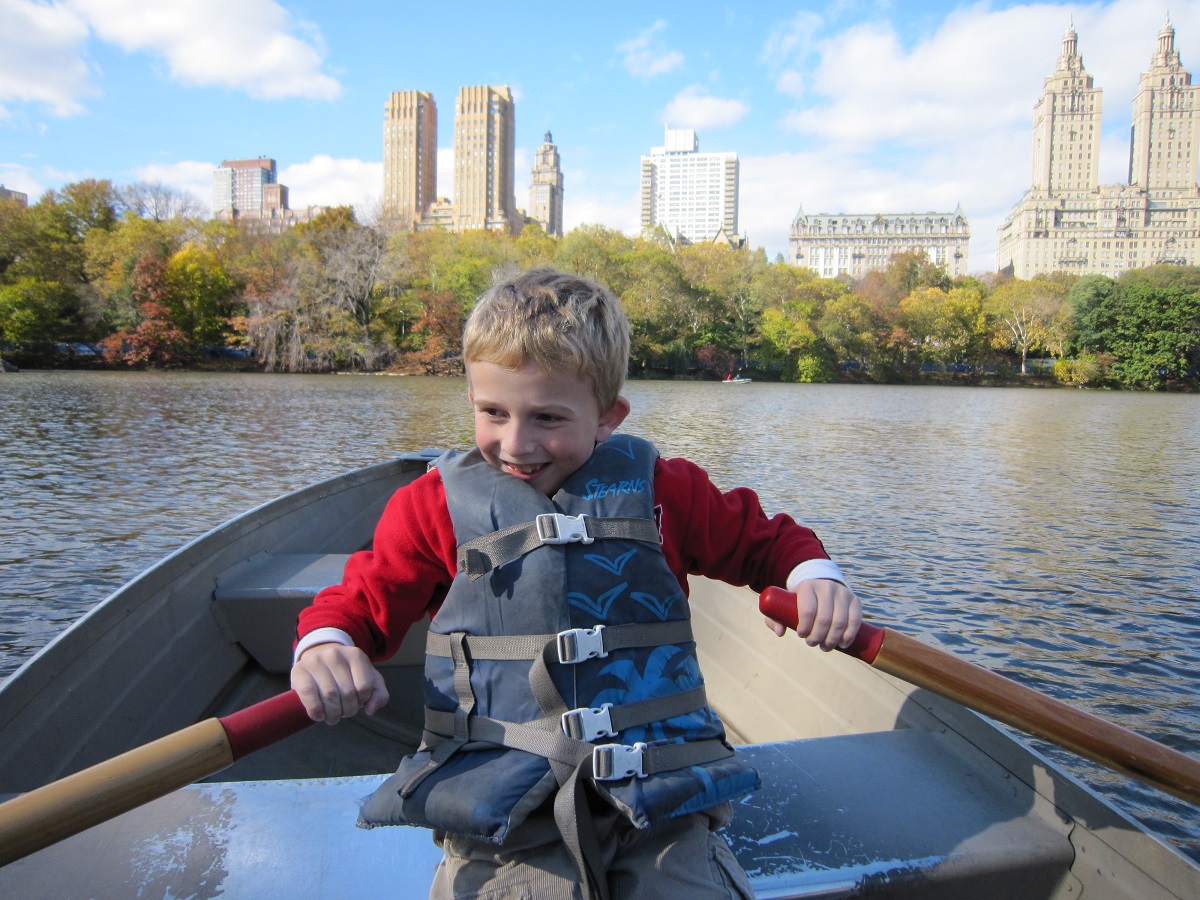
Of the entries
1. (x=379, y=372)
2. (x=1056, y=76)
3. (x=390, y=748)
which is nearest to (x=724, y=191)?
(x=1056, y=76)

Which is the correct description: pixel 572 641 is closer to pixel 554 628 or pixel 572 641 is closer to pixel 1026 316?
pixel 554 628

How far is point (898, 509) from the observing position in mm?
9156

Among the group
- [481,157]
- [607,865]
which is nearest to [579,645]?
[607,865]

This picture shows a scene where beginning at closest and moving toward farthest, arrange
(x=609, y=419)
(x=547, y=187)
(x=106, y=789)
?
1. (x=106, y=789)
2. (x=609, y=419)
3. (x=547, y=187)

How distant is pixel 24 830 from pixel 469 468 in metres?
0.78

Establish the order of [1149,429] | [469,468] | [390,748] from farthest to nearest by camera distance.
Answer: [1149,429] < [390,748] < [469,468]

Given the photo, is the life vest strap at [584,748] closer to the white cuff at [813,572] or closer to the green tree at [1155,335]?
the white cuff at [813,572]

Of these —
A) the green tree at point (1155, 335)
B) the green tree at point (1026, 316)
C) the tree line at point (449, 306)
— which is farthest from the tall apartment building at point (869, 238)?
the green tree at point (1155, 335)

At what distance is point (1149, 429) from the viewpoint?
19703 millimetres

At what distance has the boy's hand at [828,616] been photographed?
Result: 4.74 feet

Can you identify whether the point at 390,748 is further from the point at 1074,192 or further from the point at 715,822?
the point at 1074,192

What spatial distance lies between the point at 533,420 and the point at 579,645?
0.38m

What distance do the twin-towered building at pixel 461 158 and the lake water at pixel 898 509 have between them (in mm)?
114350

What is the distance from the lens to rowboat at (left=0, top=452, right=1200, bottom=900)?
1462 mm
